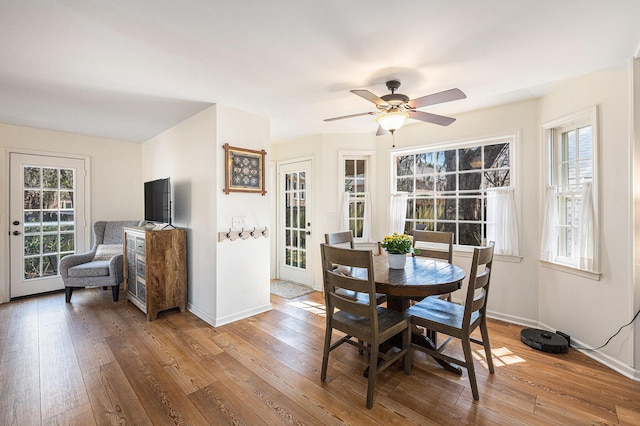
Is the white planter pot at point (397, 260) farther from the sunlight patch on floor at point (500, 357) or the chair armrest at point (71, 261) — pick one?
the chair armrest at point (71, 261)

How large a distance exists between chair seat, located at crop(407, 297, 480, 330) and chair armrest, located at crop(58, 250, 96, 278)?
4.29m

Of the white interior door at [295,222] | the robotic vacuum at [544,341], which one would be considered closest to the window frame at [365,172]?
the white interior door at [295,222]

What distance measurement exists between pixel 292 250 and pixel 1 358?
3.38 meters

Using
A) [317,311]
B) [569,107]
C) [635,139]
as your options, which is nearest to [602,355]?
[635,139]

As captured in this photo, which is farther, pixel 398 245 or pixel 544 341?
pixel 544 341

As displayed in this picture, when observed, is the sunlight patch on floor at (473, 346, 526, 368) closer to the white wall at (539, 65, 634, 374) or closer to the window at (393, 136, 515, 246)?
the white wall at (539, 65, 634, 374)

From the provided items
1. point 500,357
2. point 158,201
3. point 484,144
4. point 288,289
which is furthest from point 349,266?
point 158,201

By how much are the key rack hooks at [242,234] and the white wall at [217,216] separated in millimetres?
53

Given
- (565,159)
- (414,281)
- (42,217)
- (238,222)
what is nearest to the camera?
(414,281)

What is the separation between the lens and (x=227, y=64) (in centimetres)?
222

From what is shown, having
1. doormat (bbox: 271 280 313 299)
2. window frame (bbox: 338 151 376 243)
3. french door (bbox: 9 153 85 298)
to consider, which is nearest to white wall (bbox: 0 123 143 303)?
french door (bbox: 9 153 85 298)

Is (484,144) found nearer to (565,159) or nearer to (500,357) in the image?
(565,159)

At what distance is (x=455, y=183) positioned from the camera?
3.64 metres

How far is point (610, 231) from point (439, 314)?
1.65 metres
